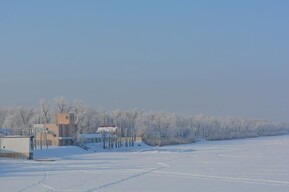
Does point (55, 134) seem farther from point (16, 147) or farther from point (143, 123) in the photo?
point (143, 123)

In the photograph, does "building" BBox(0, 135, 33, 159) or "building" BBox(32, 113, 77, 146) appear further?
"building" BBox(32, 113, 77, 146)

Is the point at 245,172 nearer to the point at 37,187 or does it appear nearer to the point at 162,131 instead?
the point at 37,187

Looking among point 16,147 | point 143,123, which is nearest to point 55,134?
point 16,147

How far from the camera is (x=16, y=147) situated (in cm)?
4859

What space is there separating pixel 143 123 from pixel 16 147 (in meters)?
70.6

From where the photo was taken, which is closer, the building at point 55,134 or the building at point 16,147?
the building at point 16,147

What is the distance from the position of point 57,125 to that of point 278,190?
5173 centimetres

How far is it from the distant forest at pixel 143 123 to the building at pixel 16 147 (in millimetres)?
31624

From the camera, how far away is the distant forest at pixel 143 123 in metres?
93.1

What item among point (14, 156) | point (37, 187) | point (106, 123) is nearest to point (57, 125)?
point (14, 156)

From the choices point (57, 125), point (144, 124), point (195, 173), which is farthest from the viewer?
point (144, 124)

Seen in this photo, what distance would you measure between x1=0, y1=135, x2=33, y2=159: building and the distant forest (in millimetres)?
31624

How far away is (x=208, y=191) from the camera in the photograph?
20266 mm

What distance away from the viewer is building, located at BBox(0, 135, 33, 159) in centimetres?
4766
